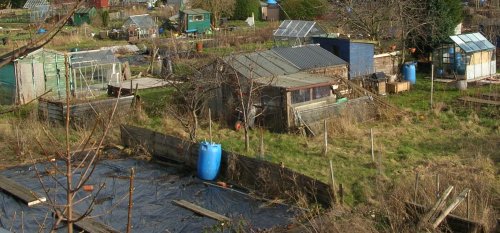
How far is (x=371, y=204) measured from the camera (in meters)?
10.2

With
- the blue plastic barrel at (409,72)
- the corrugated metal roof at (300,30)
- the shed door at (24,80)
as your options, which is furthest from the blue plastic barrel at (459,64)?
the shed door at (24,80)

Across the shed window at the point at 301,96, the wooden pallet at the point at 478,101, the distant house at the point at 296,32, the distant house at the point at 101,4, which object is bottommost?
the wooden pallet at the point at 478,101

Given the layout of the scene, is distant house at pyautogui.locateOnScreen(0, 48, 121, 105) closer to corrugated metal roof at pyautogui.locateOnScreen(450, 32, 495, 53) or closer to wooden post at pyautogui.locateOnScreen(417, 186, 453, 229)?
corrugated metal roof at pyautogui.locateOnScreen(450, 32, 495, 53)

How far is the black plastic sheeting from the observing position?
1013 centimetres

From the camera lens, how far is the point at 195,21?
127 ft

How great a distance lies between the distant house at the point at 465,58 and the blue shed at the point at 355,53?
295 centimetres

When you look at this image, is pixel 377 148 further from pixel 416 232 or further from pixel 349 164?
pixel 416 232

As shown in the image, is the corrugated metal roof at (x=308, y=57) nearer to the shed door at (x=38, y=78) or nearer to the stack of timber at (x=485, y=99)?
the stack of timber at (x=485, y=99)

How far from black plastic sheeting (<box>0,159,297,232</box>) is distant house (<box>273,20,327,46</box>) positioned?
→ 46.5 feet

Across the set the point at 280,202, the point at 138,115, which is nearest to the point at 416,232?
the point at 280,202

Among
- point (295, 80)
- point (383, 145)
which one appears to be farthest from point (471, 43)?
point (383, 145)

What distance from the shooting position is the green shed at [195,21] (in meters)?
38.2

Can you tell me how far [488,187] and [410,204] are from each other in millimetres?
2042

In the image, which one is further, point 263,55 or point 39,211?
point 263,55
